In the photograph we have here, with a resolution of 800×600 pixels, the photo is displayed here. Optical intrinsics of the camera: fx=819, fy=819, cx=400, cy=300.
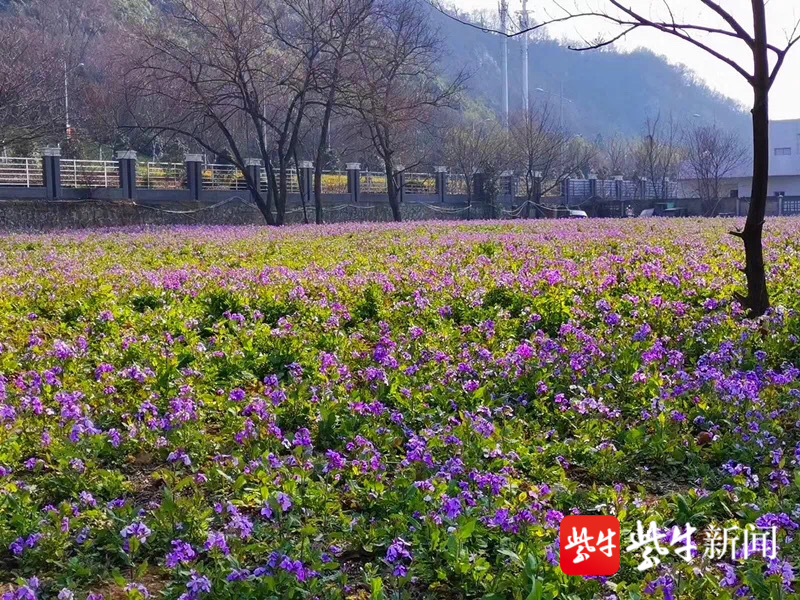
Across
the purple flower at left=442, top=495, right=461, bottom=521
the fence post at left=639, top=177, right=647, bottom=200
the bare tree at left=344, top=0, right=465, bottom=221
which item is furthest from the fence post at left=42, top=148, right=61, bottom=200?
the fence post at left=639, top=177, right=647, bottom=200

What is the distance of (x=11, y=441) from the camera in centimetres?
436

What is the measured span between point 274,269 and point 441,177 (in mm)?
44364

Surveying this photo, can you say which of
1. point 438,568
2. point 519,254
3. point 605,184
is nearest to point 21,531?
point 438,568

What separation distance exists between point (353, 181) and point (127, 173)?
13603 millimetres

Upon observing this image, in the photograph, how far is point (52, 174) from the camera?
34625mm

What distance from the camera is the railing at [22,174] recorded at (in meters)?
34.9

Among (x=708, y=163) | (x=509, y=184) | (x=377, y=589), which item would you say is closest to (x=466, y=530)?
(x=377, y=589)

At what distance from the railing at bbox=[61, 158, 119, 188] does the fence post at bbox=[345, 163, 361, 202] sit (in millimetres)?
13021

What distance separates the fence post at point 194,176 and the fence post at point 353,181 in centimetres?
957

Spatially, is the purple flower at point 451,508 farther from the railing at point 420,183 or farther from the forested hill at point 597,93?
the forested hill at point 597,93

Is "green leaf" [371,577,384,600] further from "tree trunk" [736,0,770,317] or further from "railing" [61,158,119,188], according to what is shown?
"railing" [61,158,119,188]

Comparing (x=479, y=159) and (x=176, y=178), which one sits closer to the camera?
(x=176, y=178)

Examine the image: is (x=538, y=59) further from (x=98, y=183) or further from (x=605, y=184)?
(x=98, y=183)

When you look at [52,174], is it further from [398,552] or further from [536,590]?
[536,590]
